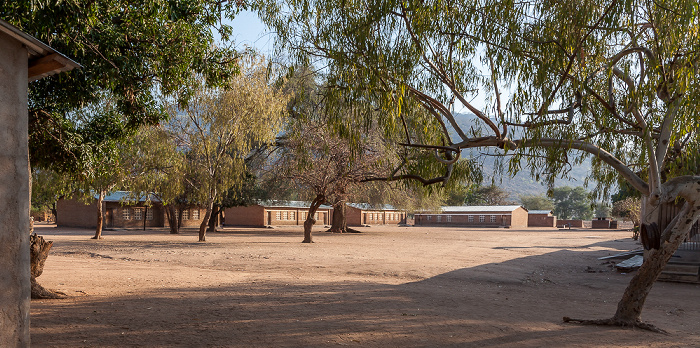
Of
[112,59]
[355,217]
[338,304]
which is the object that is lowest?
[355,217]

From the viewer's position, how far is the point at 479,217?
254 ft

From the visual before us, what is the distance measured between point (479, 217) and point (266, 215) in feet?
115

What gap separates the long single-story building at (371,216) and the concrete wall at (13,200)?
55.6 m

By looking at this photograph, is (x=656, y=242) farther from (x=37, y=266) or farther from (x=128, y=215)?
(x=128, y=215)

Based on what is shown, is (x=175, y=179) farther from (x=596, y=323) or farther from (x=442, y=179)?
(x=596, y=323)

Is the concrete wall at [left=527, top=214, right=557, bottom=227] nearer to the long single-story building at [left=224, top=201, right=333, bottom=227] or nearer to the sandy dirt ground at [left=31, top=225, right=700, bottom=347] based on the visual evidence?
the long single-story building at [left=224, top=201, right=333, bottom=227]

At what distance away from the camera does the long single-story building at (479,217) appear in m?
74.9

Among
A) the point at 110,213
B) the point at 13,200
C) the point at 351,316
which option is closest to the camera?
the point at 13,200

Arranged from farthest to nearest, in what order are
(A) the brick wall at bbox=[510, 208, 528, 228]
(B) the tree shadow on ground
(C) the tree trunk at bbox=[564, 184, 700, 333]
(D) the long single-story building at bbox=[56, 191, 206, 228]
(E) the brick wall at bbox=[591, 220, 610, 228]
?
(A) the brick wall at bbox=[510, 208, 528, 228], (E) the brick wall at bbox=[591, 220, 610, 228], (D) the long single-story building at bbox=[56, 191, 206, 228], (C) the tree trunk at bbox=[564, 184, 700, 333], (B) the tree shadow on ground

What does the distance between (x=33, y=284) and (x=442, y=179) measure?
318 inches

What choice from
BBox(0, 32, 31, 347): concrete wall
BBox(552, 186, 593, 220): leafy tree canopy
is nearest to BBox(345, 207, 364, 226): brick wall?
BBox(0, 32, 31, 347): concrete wall

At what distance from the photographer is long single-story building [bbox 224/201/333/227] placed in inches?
2203

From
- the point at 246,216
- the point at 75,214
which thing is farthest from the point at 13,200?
the point at 246,216

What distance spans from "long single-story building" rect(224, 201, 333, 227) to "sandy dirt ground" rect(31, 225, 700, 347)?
119 ft
